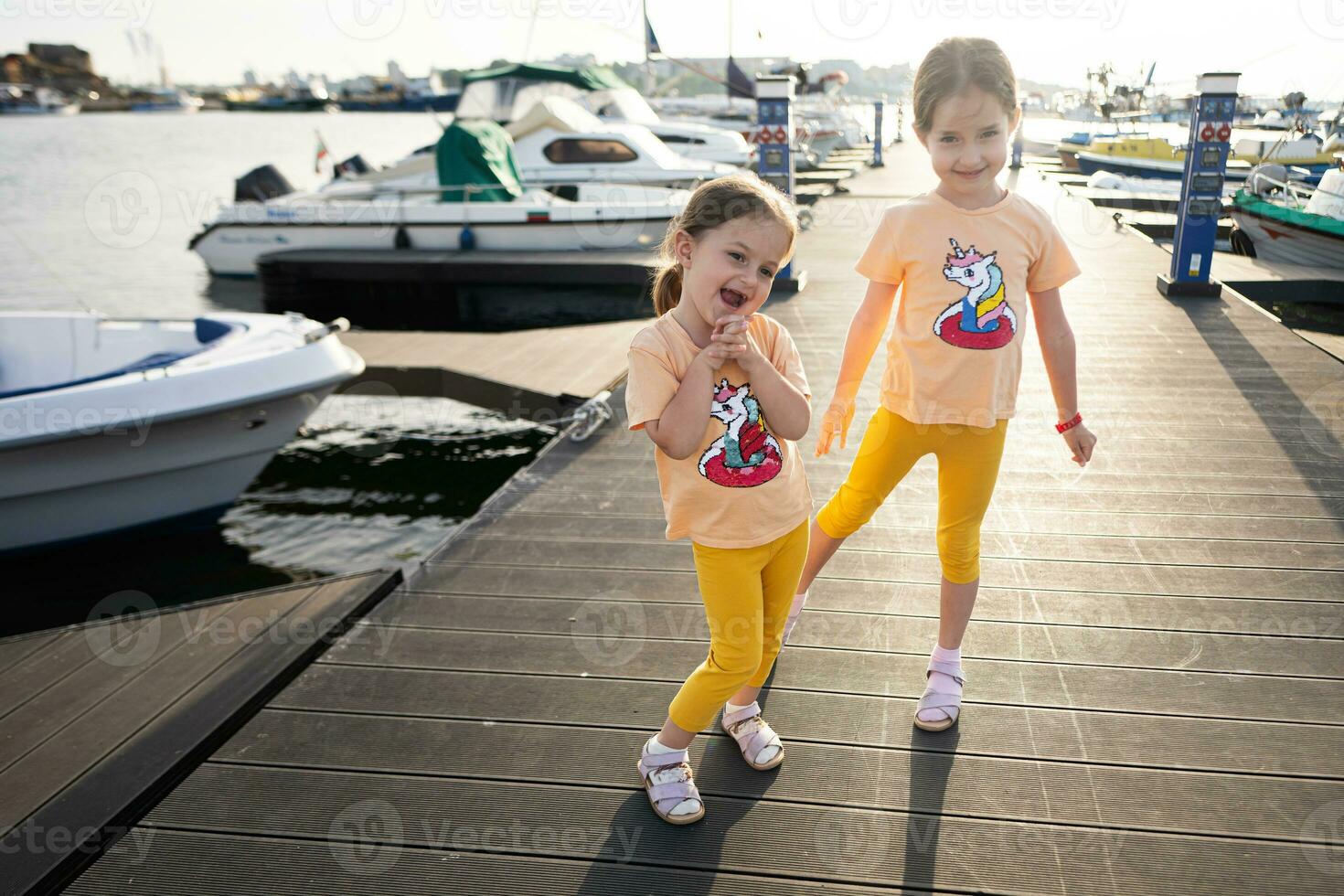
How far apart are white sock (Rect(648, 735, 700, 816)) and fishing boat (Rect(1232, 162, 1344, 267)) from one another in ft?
35.6

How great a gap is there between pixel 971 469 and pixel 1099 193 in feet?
54.7

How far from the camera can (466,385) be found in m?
6.32

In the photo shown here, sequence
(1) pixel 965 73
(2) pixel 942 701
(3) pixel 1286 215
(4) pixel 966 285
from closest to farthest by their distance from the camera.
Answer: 1. (1) pixel 965 73
2. (4) pixel 966 285
3. (2) pixel 942 701
4. (3) pixel 1286 215

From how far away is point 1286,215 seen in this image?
33.4 feet

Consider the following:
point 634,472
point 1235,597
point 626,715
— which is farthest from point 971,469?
point 634,472

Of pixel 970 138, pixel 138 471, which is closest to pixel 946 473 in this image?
pixel 970 138

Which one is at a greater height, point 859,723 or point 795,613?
point 795,613

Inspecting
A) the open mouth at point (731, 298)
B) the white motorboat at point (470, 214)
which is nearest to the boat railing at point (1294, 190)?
the white motorboat at point (470, 214)

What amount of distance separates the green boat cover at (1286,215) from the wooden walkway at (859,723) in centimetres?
772

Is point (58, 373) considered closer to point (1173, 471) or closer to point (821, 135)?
point (1173, 471)

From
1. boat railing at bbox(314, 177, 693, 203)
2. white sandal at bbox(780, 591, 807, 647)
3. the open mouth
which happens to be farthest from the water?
the open mouth

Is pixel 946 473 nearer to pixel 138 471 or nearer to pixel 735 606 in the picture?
pixel 735 606

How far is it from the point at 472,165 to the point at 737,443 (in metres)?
11.9

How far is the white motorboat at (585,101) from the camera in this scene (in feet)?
54.1
